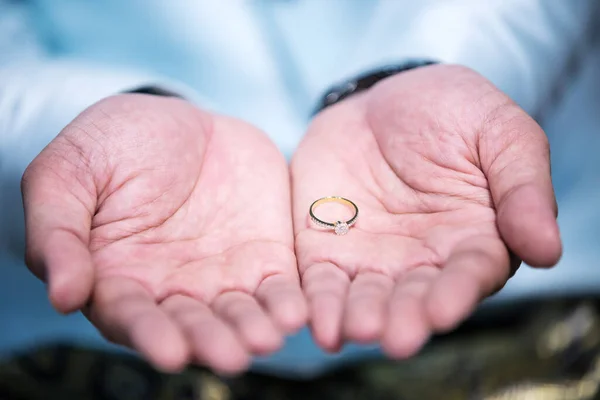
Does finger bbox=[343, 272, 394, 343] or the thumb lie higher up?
the thumb

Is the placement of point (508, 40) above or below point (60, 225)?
below

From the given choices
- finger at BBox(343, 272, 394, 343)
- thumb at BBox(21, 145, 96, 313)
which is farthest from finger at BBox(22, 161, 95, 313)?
finger at BBox(343, 272, 394, 343)

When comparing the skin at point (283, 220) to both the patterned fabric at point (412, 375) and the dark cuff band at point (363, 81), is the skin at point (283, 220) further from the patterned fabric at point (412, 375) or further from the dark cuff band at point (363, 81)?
the patterned fabric at point (412, 375)

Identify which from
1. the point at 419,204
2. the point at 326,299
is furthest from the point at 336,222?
the point at 326,299

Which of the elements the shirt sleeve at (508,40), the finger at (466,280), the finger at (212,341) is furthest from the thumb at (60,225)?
the shirt sleeve at (508,40)

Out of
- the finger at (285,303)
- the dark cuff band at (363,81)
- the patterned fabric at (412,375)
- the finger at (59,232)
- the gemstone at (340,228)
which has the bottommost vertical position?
the patterned fabric at (412,375)

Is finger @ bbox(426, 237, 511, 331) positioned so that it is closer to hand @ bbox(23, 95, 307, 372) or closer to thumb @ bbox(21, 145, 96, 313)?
hand @ bbox(23, 95, 307, 372)

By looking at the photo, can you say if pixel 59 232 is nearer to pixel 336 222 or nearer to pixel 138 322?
pixel 138 322
